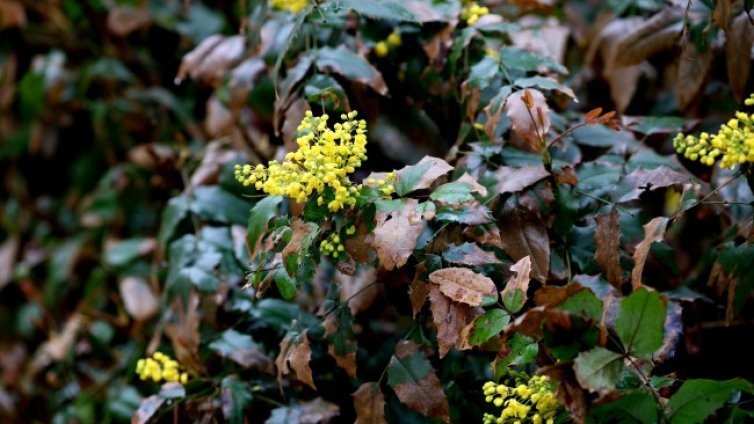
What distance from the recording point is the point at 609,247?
3.22 ft

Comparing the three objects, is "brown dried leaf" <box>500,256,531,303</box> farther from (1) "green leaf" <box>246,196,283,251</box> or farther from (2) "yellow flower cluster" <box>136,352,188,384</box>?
(2) "yellow flower cluster" <box>136,352,188,384</box>

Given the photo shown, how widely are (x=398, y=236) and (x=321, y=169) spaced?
0.12 m

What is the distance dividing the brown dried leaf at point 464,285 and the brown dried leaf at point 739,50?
1.88ft

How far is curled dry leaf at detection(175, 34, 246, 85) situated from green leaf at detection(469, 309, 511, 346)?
78cm

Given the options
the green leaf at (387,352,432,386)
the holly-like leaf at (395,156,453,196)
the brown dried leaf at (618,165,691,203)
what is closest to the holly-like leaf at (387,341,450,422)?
the green leaf at (387,352,432,386)

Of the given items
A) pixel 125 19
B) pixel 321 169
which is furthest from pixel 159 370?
pixel 125 19

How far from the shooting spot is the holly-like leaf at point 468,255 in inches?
36.9

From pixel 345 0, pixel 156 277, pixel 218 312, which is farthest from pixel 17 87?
pixel 345 0

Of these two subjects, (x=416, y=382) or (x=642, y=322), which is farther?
(x=416, y=382)

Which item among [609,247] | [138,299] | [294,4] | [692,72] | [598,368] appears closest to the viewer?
[598,368]

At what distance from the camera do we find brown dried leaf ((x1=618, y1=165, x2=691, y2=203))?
38.7 inches

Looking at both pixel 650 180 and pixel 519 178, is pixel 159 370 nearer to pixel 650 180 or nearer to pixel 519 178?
pixel 519 178

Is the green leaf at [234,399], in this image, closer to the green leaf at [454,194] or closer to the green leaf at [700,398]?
the green leaf at [454,194]

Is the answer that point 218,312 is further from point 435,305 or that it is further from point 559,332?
point 559,332
